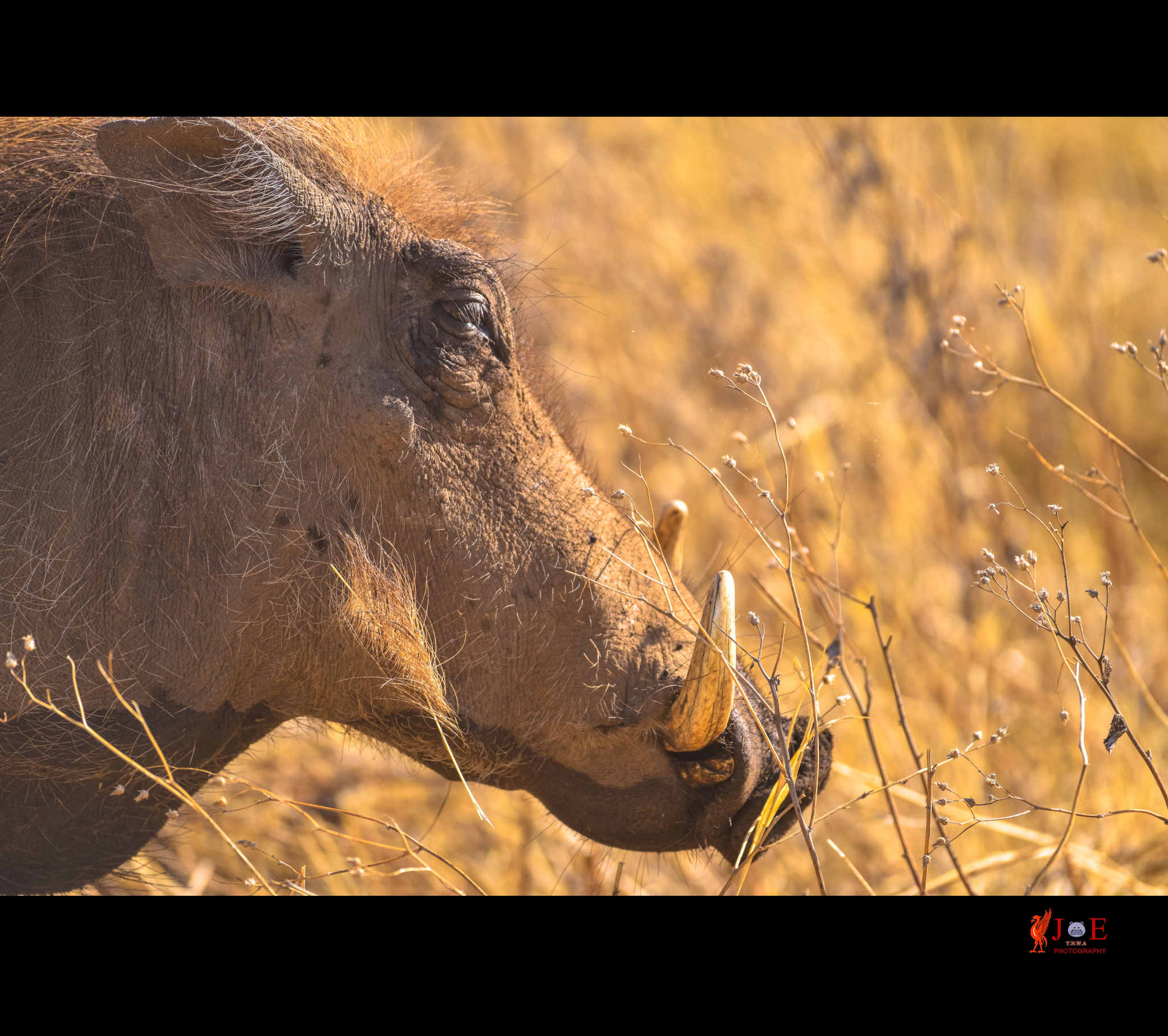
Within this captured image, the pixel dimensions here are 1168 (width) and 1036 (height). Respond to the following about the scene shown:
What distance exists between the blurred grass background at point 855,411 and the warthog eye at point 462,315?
1.05 ft

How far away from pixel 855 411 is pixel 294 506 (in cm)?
301

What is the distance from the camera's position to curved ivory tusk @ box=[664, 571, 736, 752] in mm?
1791

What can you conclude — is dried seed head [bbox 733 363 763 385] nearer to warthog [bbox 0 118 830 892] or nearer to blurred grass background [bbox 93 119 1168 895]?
warthog [bbox 0 118 830 892]

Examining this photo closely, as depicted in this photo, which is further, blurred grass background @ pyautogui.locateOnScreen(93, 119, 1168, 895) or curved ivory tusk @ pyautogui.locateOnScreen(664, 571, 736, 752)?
blurred grass background @ pyautogui.locateOnScreen(93, 119, 1168, 895)

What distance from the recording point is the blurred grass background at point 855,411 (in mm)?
3152

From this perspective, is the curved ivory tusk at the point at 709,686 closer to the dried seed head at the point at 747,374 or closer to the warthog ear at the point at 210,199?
the dried seed head at the point at 747,374

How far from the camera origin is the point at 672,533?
220 centimetres
